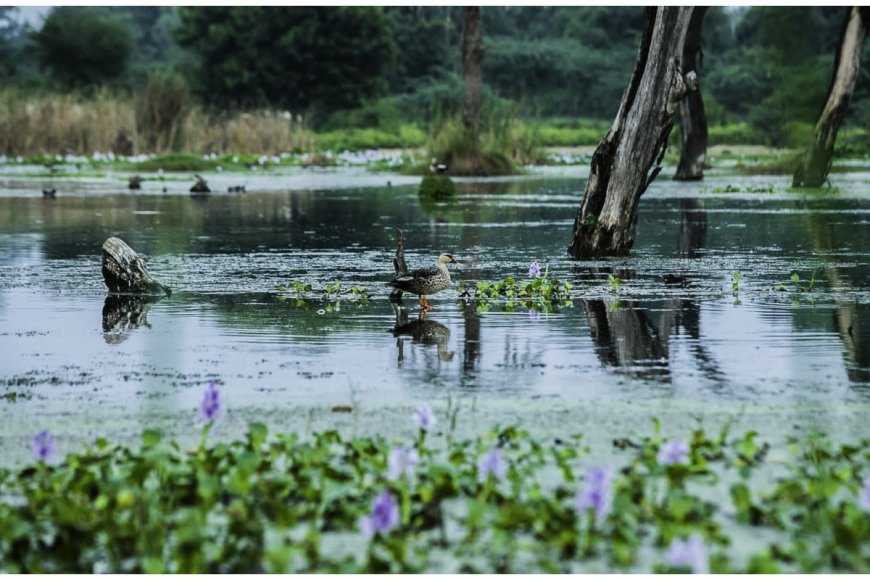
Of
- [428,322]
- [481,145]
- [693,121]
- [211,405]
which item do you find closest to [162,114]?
[481,145]

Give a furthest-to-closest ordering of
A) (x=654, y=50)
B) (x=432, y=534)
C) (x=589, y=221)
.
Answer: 1. (x=589, y=221)
2. (x=654, y=50)
3. (x=432, y=534)

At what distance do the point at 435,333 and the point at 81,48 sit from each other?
6269 centimetres

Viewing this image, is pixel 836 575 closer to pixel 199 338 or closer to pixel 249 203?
pixel 199 338

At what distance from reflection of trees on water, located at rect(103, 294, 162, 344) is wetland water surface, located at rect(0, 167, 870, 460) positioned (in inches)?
1.2

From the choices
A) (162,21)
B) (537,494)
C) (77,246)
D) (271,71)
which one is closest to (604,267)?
(77,246)

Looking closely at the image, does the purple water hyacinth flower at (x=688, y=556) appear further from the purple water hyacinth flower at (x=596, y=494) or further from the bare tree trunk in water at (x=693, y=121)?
the bare tree trunk in water at (x=693, y=121)

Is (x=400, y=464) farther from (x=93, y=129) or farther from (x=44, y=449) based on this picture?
(x=93, y=129)

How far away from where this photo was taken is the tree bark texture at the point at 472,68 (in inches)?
1531

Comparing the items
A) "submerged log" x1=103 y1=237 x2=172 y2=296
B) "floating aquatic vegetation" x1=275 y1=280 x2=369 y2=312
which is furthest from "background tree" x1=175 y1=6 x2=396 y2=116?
"floating aquatic vegetation" x1=275 y1=280 x2=369 y2=312

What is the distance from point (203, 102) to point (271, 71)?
456 centimetres

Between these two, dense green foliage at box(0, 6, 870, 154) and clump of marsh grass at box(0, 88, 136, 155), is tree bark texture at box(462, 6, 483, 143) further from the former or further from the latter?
dense green foliage at box(0, 6, 870, 154)

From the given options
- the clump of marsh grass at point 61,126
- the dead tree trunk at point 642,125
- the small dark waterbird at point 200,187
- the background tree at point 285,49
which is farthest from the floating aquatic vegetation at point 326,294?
the background tree at point 285,49

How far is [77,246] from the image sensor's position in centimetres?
1803

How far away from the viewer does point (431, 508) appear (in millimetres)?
5684
